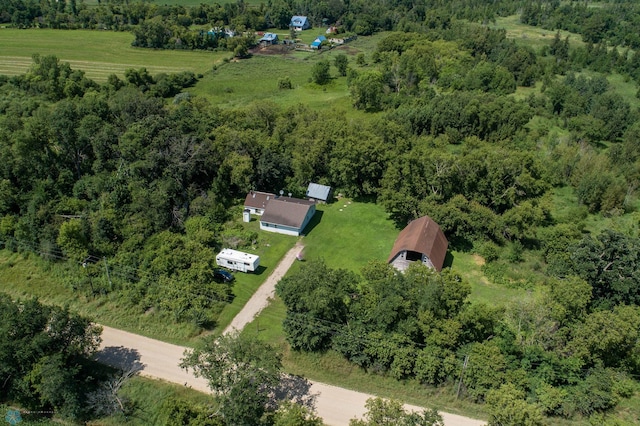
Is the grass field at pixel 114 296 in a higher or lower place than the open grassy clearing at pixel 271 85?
lower

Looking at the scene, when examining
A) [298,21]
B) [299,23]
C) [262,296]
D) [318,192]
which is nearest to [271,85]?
[318,192]

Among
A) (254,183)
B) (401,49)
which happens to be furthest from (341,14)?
(254,183)

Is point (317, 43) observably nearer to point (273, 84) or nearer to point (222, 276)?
point (273, 84)

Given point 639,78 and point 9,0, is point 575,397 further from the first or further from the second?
point 9,0

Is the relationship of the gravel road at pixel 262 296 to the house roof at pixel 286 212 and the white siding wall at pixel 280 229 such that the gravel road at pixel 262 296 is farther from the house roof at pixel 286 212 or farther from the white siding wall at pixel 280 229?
the house roof at pixel 286 212

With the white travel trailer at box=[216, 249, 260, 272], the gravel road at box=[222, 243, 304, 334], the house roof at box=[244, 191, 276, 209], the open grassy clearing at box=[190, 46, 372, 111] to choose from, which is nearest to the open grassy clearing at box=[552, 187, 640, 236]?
the gravel road at box=[222, 243, 304, 334]

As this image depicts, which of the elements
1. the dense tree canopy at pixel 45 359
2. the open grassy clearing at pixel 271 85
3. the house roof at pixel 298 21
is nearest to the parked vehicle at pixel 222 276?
the dense tree canopy at pixel 45 359
